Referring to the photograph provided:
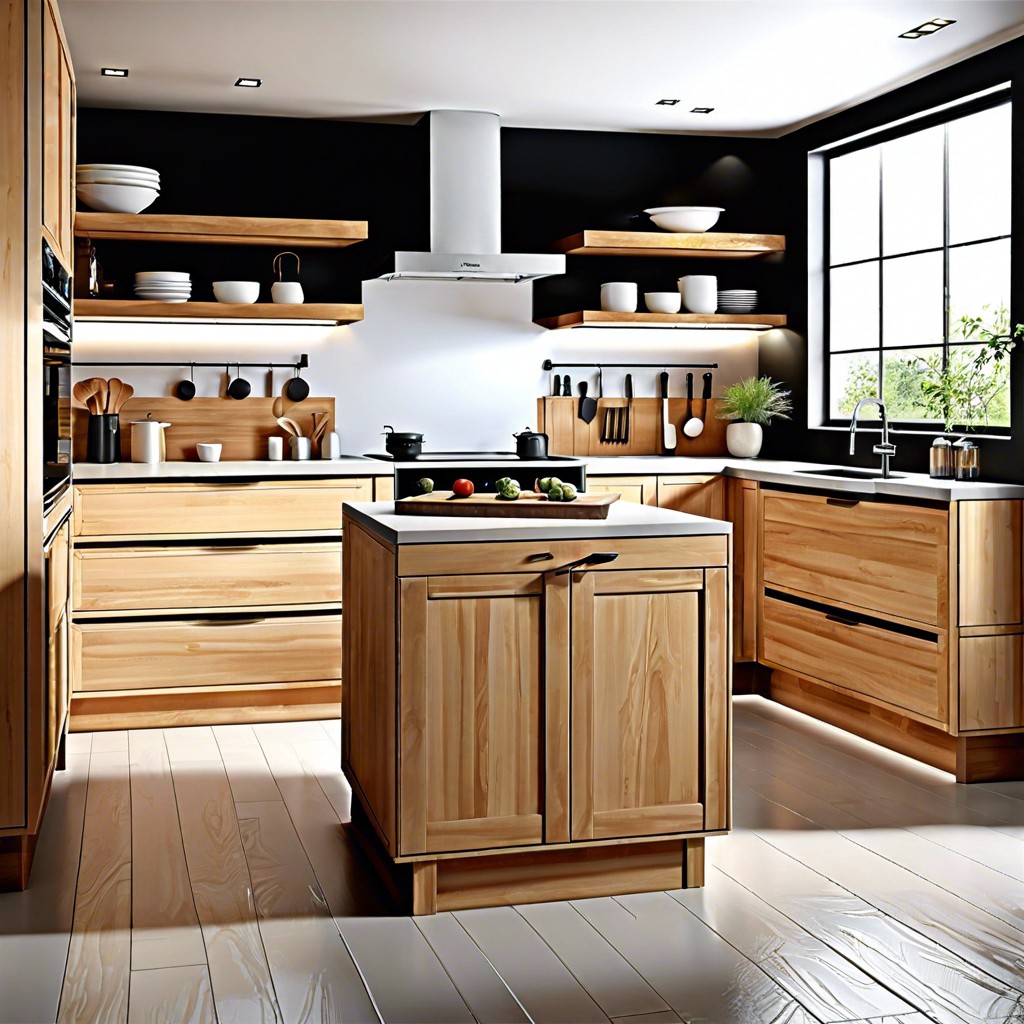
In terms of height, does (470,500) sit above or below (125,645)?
above

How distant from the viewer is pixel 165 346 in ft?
17.6

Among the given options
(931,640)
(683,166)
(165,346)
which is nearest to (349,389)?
(165,346)

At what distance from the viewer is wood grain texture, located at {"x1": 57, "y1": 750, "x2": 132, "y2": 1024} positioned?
243cm

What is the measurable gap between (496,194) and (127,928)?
3601mm

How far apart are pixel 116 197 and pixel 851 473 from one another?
9.96 feet

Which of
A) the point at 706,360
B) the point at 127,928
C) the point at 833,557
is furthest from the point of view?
the point at 706,360

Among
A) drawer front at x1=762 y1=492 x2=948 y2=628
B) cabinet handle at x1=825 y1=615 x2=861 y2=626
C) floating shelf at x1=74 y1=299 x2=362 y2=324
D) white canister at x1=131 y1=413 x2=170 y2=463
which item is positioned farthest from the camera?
white canister at x1=131 y1=413 x2=170 y2=463

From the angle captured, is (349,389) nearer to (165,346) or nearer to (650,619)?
(165,346)

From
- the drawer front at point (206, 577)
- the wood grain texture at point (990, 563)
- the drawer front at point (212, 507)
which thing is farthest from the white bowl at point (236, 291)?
the wood grain texture at point (990, 563)

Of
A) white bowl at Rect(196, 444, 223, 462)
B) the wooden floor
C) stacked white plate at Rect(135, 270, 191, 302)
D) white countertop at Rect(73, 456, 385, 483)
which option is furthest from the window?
Result: stacked white plate at Rect(135, 270, 191, 302)

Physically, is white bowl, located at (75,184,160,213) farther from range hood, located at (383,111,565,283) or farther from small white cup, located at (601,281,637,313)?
small white cup, located at (601,281,637,313)

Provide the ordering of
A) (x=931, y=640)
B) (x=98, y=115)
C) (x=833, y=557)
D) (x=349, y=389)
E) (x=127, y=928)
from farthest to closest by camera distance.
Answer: (x=349, y=389) → (x=98, y=115) → (x=833, y=557) → (x=931, y=640) → (x=127, y=928)

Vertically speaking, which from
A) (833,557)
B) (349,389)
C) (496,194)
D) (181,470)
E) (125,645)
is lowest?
(125,645)

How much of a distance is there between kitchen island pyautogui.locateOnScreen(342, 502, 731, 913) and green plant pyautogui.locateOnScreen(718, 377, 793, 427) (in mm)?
2842
